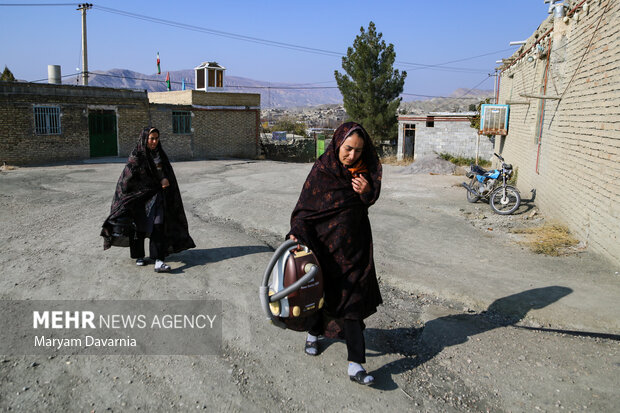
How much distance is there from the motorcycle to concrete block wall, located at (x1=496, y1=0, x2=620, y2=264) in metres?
0.52

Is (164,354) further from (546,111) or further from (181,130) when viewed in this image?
(181,130)

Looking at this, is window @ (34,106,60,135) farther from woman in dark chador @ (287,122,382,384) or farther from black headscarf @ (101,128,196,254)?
woman in dark chador @ (287,122,382,384)

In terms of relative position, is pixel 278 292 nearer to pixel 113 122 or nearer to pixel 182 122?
pixel 113 122

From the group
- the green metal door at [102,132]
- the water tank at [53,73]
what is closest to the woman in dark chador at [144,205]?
the green metal door at [102,132]

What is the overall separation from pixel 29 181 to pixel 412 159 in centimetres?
1684

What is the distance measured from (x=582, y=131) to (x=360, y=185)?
5578 millimetres

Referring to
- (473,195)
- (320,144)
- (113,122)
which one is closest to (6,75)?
(113,122)

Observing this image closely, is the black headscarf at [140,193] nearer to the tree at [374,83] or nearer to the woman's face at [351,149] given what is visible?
the woman's face at [351,149]

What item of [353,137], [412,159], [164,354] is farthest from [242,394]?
[412,159]

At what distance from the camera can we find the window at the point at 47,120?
1886 cm

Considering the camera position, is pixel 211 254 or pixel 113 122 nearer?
pixel 211 254

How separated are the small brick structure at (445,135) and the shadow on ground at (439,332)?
1786cm

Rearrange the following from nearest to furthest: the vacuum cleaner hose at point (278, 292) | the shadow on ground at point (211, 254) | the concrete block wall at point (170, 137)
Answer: the vacuum cleaner hose at point (278, 292) < the shadow on ground at point (211, 254) < the concrete block wall at point (170, 137)

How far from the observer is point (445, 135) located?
74.9 feet
